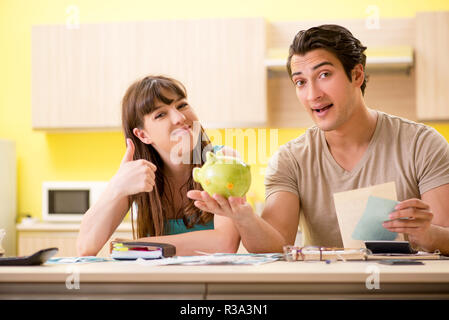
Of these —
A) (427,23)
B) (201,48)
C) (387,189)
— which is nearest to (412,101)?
(427,23)

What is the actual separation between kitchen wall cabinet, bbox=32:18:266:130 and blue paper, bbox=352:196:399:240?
97.1 inches

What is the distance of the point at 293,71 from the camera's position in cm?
180

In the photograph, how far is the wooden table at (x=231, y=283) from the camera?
3.25ft

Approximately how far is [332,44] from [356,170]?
41 cm

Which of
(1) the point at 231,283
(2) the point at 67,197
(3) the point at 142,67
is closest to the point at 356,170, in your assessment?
(1) the point at 231,283

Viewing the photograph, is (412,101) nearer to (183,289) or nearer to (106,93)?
(106,93)

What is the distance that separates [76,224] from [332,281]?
10.6ft

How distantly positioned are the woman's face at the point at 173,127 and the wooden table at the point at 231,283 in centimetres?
83

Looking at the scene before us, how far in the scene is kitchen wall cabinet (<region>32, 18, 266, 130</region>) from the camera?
3.89 m

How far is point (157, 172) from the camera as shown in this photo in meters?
2.00

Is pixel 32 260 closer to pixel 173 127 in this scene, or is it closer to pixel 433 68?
pixel 173 127

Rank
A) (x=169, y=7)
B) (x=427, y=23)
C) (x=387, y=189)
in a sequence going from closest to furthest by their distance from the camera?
(x=387, y=189) < (x=427, y=23) < (x=169, y=7)

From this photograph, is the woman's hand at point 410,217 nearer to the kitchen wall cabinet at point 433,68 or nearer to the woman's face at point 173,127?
the woman's face at point 173,127

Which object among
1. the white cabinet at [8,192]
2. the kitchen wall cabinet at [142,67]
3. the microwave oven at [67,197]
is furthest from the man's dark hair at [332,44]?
the white cabinet at [8,192]
